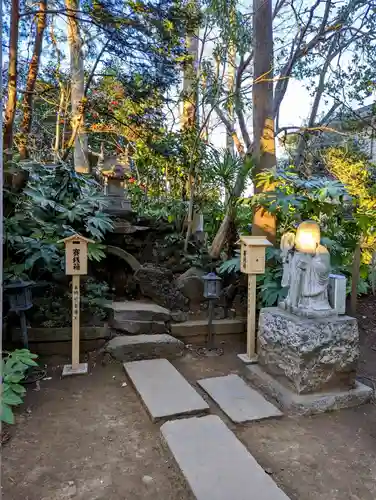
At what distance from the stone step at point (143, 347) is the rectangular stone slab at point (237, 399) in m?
0.70

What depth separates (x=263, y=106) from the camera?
15.2 ft

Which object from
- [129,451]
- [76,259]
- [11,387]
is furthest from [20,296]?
[129,451]

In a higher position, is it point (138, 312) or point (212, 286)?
point (212, 286)

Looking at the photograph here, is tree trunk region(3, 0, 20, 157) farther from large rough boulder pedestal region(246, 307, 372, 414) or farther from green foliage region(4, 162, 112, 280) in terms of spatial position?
large rough boulder pedestal region(246, 307, 372, 414)

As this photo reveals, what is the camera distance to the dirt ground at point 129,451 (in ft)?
6.53

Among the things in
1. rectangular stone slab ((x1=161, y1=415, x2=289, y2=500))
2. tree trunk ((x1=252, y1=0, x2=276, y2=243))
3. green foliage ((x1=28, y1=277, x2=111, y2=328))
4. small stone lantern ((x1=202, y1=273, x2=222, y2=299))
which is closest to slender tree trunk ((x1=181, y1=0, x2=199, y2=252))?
tree trunk ((x1=252, y1=0, x2=276, y2=243))

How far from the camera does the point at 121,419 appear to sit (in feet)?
8.93

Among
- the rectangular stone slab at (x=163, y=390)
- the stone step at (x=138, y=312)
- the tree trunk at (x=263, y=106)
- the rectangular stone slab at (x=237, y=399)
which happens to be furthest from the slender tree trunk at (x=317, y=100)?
the rectangular stone slab at (x=163, y=390)

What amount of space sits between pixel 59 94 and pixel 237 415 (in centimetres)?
626

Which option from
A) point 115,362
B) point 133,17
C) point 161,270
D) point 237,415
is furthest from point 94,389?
point 133,17

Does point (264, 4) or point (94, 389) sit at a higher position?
point (264, 4)

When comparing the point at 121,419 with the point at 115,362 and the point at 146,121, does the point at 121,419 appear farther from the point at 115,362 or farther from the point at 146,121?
the point at 146,121

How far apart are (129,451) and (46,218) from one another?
2812mm

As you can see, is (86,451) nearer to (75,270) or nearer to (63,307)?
(75,270)
